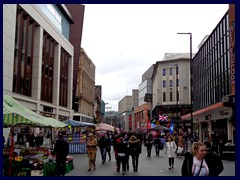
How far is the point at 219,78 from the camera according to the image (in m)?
32.8

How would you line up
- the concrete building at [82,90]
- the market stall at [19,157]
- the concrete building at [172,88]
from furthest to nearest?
the concrete building at [172,88] → the concrete building at [82,90] → the market stall at [19,157]

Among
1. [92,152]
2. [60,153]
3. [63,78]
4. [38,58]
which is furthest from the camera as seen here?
[63,78]

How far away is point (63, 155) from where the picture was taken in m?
13.1

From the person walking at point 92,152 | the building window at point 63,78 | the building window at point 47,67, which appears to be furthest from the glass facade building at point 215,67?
the building window at point 63,78

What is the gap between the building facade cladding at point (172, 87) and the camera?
82.2m

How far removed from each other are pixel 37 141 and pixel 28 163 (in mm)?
21829

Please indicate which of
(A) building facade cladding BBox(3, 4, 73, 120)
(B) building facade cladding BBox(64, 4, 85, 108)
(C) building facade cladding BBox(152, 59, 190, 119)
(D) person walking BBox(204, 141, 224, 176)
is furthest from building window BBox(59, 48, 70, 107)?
(D) person walking BBox(204, 141, 224, 176)

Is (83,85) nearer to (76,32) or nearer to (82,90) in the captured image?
(82,90)

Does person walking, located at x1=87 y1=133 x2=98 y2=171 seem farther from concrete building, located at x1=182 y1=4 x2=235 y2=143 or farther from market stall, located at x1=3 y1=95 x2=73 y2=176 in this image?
concrete building, located at x1=182 y1=4 x2=235 y2=143

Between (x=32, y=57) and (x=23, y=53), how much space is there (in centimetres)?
279

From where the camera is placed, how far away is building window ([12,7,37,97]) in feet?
107

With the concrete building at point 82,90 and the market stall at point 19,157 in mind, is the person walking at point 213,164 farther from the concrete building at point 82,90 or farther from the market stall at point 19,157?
the concrete building at point 82,90

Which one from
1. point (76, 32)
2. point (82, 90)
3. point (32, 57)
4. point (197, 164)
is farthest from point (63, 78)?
point (197, 164)

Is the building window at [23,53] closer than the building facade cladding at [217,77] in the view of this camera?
No
